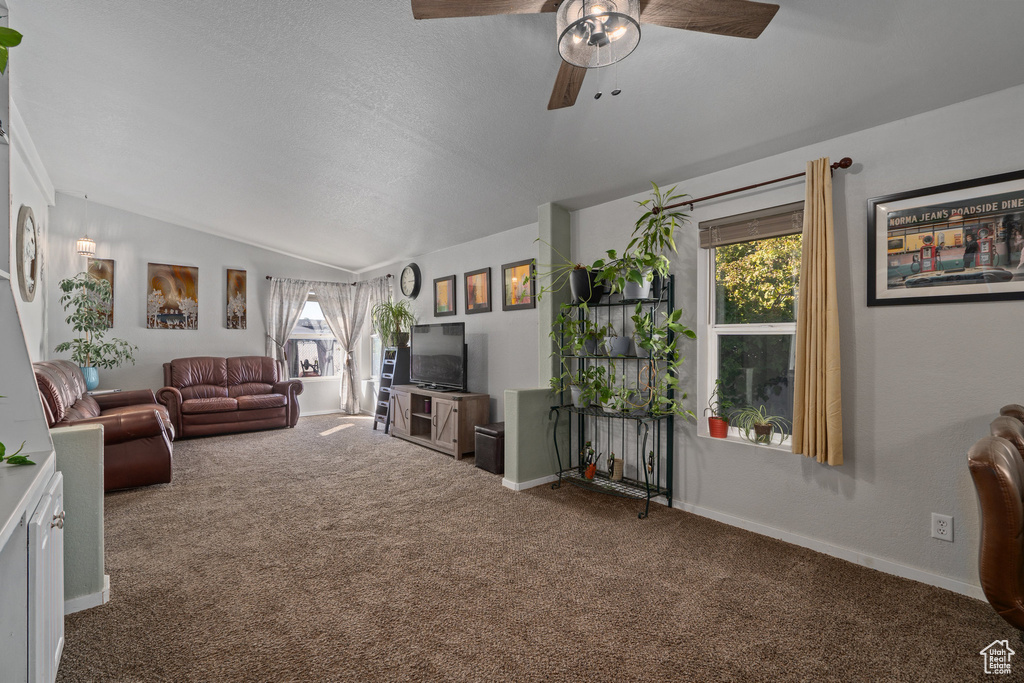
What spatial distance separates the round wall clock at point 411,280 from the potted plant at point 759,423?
4.25 meters

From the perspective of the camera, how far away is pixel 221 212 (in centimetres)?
550

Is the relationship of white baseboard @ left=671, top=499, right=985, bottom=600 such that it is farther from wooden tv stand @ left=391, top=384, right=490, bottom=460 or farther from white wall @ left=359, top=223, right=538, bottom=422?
wooden tv stand @ left=391, top=384, right=490, bottom=460

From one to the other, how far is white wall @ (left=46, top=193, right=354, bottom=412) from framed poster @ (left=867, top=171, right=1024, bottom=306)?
7.21m

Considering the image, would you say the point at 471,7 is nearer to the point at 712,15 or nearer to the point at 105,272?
the point at 712,15

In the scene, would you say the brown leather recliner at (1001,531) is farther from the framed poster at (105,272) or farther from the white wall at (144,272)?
the framed poster at (105,272)

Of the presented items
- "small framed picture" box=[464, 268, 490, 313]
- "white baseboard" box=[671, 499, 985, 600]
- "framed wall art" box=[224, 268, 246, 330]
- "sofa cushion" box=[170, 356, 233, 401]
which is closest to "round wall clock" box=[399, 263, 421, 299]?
"small framed picture" box=[464, 268, 490, 313]

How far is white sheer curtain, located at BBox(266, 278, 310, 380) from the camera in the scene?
6.98m

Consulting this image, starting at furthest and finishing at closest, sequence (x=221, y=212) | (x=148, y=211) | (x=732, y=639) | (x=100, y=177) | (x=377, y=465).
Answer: (x=148, y=211)
(x=221, y=212)
(x=100, y=177)
(x=377, y=465)
(x=732, y=639)

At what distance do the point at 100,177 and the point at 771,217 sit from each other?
251 inches

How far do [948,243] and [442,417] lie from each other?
163 inches

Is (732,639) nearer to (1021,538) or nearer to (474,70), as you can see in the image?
(1021,538)

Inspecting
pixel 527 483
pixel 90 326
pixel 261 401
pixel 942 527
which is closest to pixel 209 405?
pixel 261 401

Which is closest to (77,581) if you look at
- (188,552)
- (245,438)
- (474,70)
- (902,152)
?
(188,552)

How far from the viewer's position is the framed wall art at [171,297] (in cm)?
613
